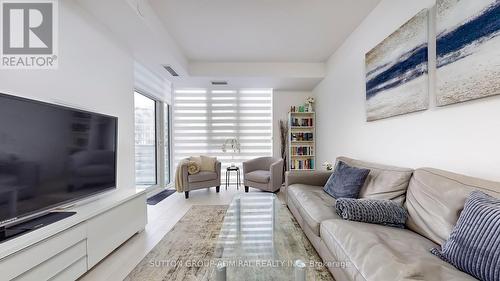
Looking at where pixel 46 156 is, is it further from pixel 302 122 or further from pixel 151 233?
pixel 302 122

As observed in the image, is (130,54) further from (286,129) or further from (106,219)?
(286,129)

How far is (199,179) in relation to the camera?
4082 mm

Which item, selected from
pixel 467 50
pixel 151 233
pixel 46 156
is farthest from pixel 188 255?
pixel 467 50

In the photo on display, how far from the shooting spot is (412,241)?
52.3 inches

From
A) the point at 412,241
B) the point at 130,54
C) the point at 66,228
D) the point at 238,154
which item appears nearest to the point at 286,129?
the point at 238,154

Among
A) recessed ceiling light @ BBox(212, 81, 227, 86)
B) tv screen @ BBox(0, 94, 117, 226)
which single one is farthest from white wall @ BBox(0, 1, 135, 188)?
recessed ceiling light @ BBox(212, 81, 227, 86)

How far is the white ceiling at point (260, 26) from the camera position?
98.0 inches

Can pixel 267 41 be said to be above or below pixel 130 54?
above

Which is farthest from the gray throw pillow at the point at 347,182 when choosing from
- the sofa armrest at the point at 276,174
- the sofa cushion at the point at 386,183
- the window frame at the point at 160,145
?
the window frame at the point at 160,145

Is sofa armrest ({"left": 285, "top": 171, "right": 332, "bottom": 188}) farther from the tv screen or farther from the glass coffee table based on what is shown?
the tv screen

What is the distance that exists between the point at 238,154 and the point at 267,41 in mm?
2812

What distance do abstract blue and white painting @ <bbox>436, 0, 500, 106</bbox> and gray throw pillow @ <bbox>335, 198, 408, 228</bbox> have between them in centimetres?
87

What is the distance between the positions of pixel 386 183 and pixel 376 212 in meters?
0.43

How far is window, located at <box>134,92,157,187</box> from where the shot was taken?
389 centimetres
